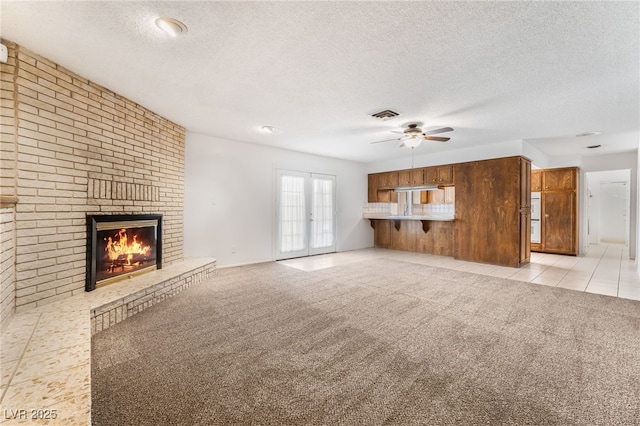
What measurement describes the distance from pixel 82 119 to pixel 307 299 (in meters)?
3.32

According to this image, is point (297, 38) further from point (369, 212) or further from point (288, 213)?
point (369, 212)

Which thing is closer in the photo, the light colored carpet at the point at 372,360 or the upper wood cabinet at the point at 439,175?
the light colored carpet at the point at 372,360

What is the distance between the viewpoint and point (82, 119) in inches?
115

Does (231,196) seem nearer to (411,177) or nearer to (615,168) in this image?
(411,177)

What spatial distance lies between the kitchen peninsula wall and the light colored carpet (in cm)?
195

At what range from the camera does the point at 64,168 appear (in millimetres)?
2725

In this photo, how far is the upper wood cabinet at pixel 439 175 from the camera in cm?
643

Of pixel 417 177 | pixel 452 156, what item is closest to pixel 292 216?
pixel 417 177

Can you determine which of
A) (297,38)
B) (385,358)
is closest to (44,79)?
(297,38)

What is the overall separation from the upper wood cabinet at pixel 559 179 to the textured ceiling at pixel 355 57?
9.70 ft

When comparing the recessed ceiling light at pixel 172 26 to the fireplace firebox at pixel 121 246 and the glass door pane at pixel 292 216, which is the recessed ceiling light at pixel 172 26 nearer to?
the fireplace firebox at pixel 121 246

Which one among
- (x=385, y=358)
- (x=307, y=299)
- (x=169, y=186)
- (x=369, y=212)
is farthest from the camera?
(x=369, y=212)

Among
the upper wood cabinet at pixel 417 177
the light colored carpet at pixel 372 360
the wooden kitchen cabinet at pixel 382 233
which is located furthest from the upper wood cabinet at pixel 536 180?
the light colored carpet at pixel 372 360

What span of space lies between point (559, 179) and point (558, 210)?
80cm
